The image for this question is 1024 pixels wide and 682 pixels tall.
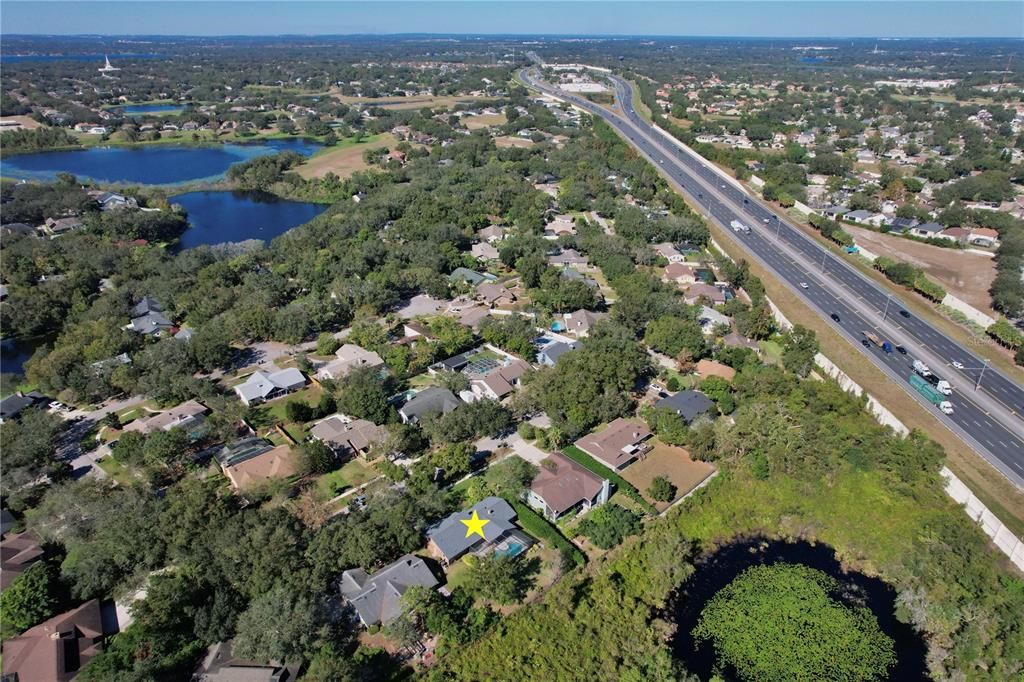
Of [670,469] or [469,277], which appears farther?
[469,277]

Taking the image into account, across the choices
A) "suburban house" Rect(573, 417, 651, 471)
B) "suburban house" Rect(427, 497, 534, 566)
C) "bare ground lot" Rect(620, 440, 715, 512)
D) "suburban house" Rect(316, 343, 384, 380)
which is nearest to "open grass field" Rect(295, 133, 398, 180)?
"suburban house" Rect(316, 343, 384, 380)

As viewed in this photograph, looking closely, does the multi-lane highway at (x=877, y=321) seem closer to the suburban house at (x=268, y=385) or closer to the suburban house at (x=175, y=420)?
the suburban house at (x=268, y=385)

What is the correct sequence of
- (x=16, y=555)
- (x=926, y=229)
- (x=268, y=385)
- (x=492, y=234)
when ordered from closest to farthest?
(x=16, y=555) < (x=268, y=385) < (x=492, y=234) < (x=926, y=229)

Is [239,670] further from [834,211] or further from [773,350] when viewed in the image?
[834,211]

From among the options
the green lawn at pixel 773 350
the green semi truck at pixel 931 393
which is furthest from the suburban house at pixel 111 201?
the green semi truck at pixel 931 393

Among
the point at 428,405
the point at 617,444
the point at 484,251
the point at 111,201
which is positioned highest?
the point at 111,201

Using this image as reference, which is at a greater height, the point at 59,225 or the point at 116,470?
the point at 59,225

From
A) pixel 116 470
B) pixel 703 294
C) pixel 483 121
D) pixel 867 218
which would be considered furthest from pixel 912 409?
pixel 483 121
